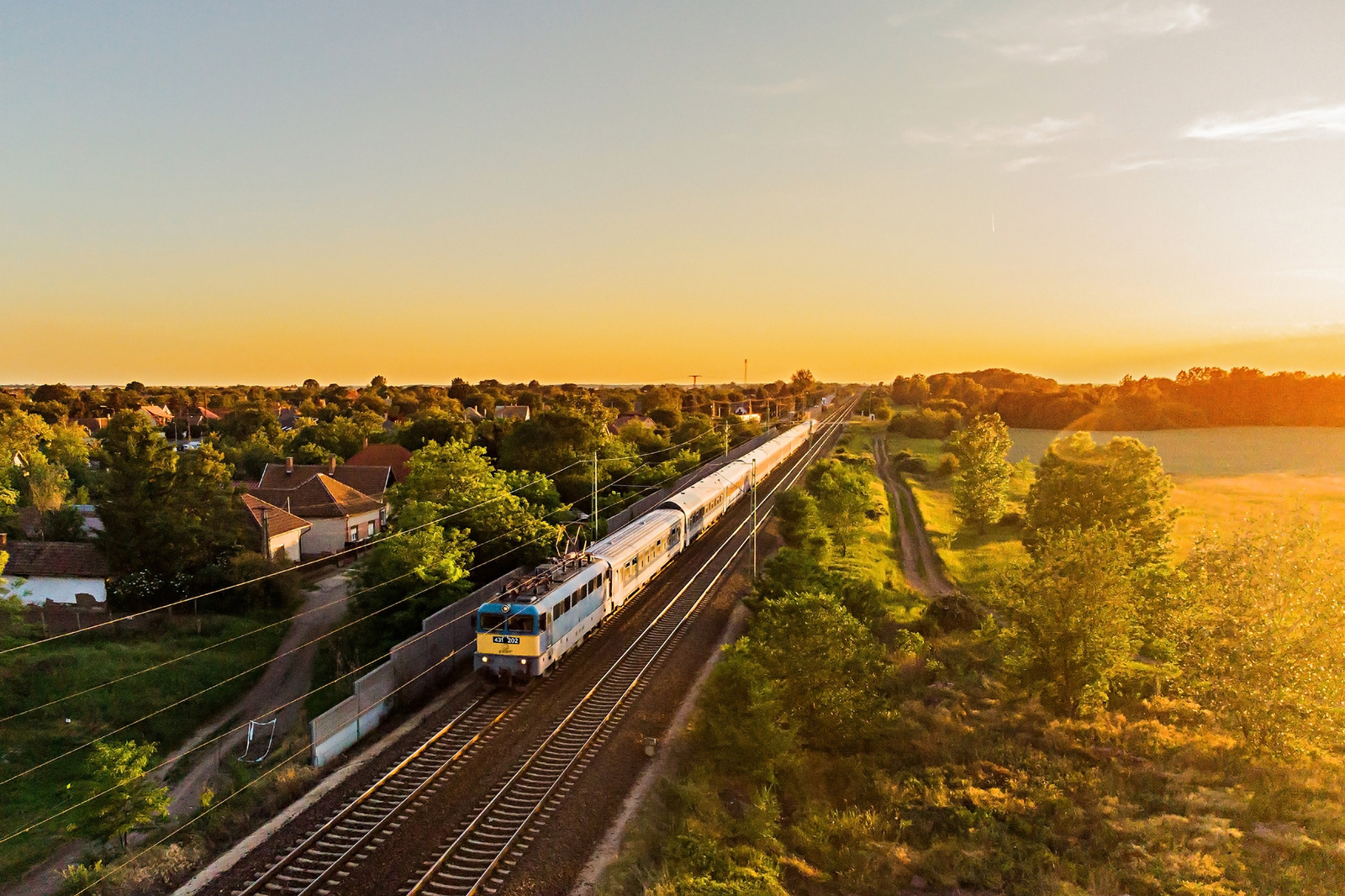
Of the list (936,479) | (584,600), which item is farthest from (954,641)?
(936,479)

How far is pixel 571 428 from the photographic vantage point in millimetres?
60031

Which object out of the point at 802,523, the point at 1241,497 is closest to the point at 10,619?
the point at 802,523

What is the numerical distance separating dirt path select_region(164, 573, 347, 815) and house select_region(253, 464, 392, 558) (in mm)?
7130

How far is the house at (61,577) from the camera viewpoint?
36781mm

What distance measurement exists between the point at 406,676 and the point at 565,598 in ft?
19.9

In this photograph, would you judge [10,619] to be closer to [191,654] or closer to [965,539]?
[191,654]

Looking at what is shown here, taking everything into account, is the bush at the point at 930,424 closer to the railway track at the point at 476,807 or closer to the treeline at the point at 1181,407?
the treeline at the point at 1181,407

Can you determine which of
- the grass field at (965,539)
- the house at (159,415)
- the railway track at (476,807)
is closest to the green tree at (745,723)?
the railway track at (476,807)

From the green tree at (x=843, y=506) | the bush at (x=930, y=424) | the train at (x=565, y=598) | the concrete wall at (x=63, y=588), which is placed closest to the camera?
the train at (x=565, y=598)

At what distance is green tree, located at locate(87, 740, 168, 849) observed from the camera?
58.2 feet

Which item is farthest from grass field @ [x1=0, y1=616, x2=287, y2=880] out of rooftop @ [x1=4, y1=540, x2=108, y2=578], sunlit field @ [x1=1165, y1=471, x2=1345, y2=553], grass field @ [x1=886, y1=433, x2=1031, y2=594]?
sunlit field @ [x1=1165, y1=471, x2=1345, y2=553]

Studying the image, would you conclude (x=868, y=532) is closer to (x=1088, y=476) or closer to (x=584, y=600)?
(x=1088, y=476)

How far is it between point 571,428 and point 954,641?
36345mm

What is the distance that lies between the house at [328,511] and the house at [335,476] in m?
1.07
